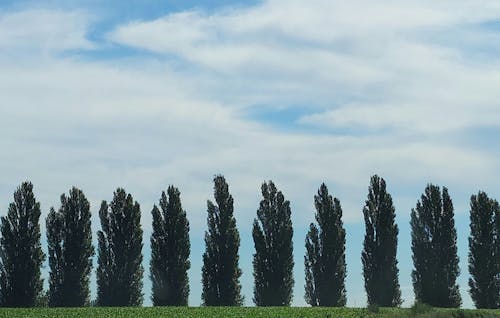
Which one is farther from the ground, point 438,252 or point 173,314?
point 438,252

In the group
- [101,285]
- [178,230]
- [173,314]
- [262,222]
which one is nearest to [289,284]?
[262,222]

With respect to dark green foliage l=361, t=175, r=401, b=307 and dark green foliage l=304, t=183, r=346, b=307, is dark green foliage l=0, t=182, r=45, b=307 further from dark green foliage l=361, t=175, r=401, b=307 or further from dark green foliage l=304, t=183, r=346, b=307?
dark green foliage l=361, t=175, r=401, b=307

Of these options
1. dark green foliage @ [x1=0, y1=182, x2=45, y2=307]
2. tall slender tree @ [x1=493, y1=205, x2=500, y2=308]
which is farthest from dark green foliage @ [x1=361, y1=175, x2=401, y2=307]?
dark green foliage @ [x1=0, y1=182, x2=45, y2=307]

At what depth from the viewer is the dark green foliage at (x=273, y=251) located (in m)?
74.5

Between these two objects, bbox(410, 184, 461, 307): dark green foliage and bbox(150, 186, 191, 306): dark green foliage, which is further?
bbox(410, 184, 461, 307): dark green foliage

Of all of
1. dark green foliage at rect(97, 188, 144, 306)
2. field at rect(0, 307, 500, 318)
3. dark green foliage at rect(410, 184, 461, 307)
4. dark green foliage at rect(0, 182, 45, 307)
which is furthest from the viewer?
dark green foliage at rect(410, 184, 461, 307)

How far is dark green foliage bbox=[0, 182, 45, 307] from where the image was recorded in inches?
2709

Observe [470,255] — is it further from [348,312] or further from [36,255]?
[36,255]

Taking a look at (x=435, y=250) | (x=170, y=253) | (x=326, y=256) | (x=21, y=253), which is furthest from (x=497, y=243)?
(x=21, y=253)

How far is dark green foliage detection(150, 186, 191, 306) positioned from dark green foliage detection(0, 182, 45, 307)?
11.0m

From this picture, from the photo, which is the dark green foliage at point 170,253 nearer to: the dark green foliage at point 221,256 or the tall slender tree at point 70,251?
the dark green foliage at point 221,256

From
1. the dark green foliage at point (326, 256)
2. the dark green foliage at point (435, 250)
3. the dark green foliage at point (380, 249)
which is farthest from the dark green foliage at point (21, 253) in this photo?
the dark green foliage at point (435, 250)

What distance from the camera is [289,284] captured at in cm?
7512

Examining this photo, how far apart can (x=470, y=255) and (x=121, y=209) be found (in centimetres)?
3783
